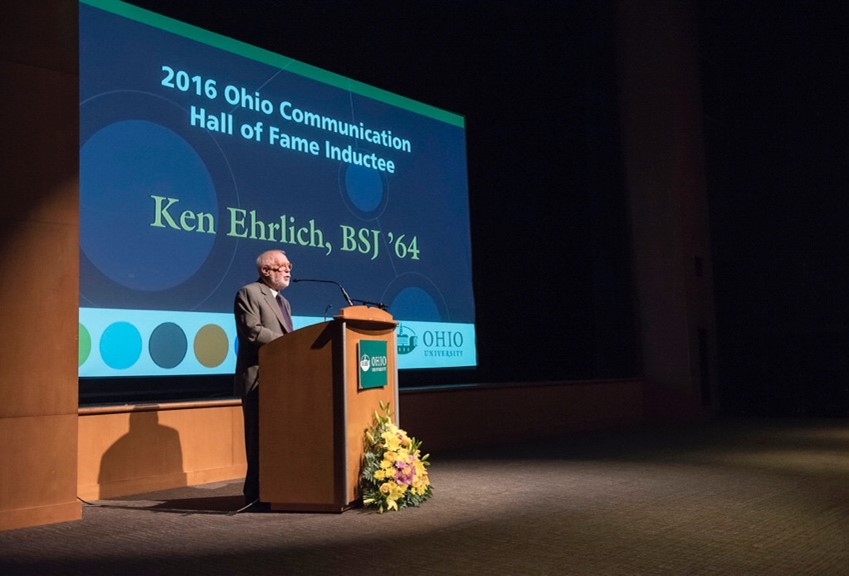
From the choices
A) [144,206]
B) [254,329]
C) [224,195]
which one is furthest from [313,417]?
[224,195]

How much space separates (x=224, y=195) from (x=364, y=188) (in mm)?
1451

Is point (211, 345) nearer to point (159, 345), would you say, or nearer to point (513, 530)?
point (159, 345)

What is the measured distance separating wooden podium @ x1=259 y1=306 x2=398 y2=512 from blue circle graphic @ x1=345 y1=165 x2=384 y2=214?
9.64 feet

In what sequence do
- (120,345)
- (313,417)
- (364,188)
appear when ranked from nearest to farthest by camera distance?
(313,417)
(120,345)
(364,188)

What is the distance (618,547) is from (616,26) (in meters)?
8.95

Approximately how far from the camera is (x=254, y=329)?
4098 mm

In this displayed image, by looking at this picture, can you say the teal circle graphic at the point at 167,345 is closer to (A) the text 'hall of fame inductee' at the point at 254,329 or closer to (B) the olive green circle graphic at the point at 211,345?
(B) the olive green circle graphic at the point at 211,345

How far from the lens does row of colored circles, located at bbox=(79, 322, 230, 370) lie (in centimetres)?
496

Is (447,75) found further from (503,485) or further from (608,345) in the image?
(503,485)

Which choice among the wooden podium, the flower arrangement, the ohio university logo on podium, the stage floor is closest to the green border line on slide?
the wooden podium

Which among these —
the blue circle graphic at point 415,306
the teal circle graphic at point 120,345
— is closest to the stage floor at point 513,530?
the teal circle graphic at point 120,345

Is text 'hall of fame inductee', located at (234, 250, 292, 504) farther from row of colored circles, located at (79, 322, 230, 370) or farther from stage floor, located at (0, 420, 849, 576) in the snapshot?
row of colored circles, located at (79, 322, 230, 370)

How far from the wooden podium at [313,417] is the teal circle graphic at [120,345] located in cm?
144

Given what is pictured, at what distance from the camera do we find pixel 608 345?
10.0 meters
